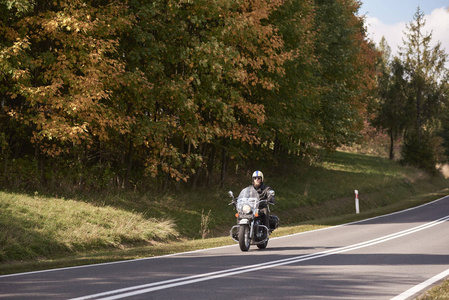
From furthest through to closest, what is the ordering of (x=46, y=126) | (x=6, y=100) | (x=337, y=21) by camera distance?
(x=337, y=21) < (x=6, y=100) < (x=46, y=126)

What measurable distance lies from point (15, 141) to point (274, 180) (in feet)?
52.7

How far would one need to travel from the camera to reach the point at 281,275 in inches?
351

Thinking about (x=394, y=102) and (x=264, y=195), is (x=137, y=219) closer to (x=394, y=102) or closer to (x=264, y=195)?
(x=264, y=195)

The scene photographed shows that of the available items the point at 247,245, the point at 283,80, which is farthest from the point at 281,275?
the point at 283,80

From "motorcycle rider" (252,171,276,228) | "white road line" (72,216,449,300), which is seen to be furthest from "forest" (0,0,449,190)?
"white road line" (72,216,449,300)

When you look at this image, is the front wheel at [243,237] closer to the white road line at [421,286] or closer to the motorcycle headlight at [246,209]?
the motorcycle headlight at [246,209]

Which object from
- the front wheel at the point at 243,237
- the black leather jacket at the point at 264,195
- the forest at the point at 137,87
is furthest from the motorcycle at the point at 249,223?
the forest at the point at 137,87

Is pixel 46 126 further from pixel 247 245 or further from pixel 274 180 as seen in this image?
pixel 274 180

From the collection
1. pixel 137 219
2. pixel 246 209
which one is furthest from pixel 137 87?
pixel 246 209

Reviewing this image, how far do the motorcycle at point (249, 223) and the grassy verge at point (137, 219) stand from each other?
1616mm

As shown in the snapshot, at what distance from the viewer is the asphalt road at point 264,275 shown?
23.9 feet

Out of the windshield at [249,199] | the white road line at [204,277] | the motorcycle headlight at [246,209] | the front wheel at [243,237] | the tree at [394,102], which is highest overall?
the tree at [394,102]

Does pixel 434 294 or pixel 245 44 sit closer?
pixel 434 294

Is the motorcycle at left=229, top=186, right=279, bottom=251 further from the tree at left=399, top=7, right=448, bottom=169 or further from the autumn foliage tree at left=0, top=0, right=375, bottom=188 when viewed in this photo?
the tree at left=399, top=7, right=448, bottom=169
